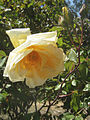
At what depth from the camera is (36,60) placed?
628 mm

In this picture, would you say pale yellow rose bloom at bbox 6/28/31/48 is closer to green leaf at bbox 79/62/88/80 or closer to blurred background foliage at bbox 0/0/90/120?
blurred background foliage at bbox 0/0/90/120

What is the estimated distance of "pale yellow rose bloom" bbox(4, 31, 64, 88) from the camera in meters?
0.52

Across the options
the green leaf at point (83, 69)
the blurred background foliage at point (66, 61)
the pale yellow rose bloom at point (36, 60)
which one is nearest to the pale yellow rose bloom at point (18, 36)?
the pale yellow rose bloom at point (36, 60)

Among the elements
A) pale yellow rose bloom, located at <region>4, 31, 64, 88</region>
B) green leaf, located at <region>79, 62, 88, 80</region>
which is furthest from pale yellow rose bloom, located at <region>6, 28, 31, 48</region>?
green leaf, located at <region>79, 62, 88, 80</region>

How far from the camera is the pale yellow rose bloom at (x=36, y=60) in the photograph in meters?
0.52

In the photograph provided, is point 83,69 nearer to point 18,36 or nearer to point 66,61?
point 66,61

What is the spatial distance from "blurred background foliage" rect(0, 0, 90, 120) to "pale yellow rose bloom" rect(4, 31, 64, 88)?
0.11m

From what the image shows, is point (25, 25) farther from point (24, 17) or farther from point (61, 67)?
point (61, 67)

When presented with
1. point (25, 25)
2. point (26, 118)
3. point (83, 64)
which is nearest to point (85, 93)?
point (83, 64)

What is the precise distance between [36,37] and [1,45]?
831 millimetres

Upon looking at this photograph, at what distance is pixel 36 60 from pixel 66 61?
1.06 feet

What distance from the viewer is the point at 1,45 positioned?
4.28 feet

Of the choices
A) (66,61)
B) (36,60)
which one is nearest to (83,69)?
(66,61)

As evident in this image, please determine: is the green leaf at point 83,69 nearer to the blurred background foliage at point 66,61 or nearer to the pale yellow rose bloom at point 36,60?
the blurred background foliage at point 66,61
